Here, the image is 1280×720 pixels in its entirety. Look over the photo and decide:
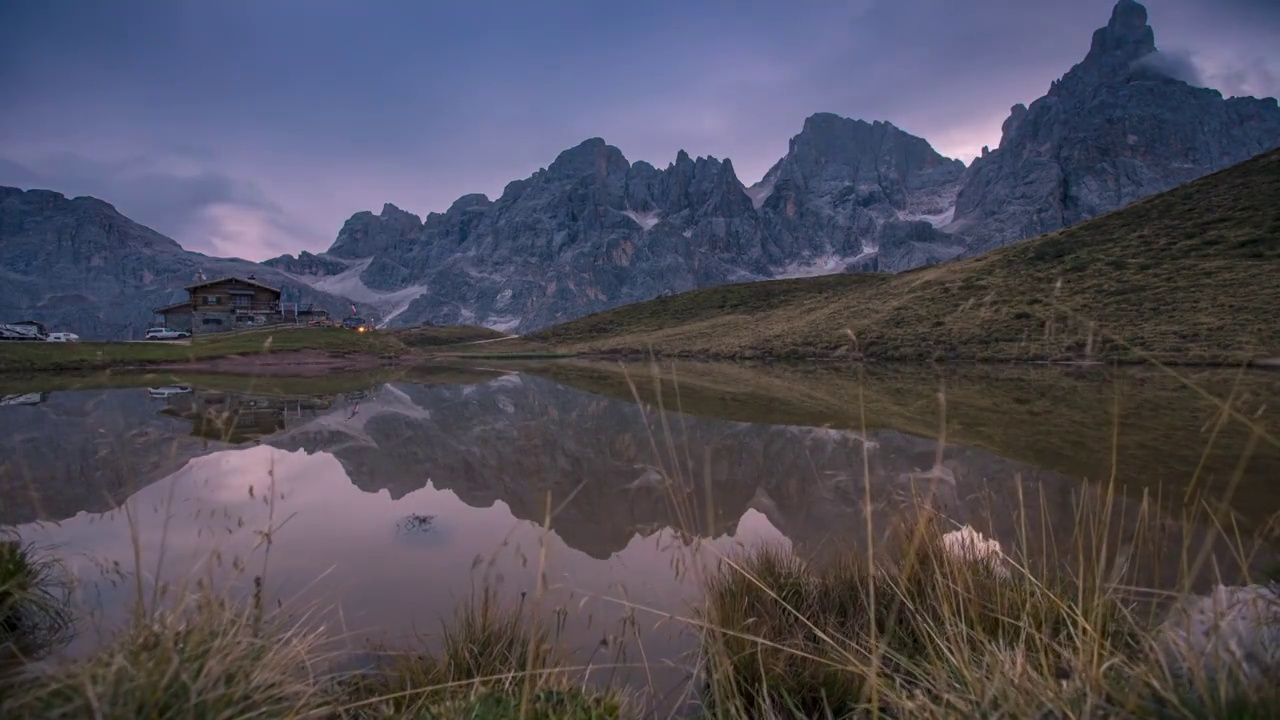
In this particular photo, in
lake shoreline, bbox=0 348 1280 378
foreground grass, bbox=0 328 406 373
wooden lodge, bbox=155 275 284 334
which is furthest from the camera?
wooden lodge, bbox=155 275 284 334

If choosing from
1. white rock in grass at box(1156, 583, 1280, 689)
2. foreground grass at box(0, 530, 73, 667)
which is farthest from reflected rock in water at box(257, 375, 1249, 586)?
foreground grass at box(0, 530, 73, 667)

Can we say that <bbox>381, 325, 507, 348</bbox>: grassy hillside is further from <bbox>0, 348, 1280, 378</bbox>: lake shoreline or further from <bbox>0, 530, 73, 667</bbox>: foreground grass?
<bbox>0, 530, 73, 667</bbox>: foreground grass

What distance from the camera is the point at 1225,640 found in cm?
273

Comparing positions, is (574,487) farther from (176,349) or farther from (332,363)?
(176,349)

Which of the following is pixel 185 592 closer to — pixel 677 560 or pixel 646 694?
pixel 646 694

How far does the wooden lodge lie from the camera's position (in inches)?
2598

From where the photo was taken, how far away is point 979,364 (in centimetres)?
3647

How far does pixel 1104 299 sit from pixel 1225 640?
50488 millimetres

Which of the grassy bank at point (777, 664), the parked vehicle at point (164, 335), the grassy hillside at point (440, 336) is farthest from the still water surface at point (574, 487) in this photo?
the grassy hillside at point (440, 336)

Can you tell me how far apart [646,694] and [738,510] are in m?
4.66

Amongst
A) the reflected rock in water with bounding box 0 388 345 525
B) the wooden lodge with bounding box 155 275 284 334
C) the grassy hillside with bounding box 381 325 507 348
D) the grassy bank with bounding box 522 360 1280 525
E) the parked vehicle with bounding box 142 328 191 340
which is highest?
the wooden lodge with bounding box 155 275 284 334

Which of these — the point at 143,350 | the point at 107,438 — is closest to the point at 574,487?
the point at 107,438

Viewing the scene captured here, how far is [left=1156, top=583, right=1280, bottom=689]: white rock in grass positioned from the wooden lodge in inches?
3115

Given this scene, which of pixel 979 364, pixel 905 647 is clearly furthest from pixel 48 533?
pixel 979 364
